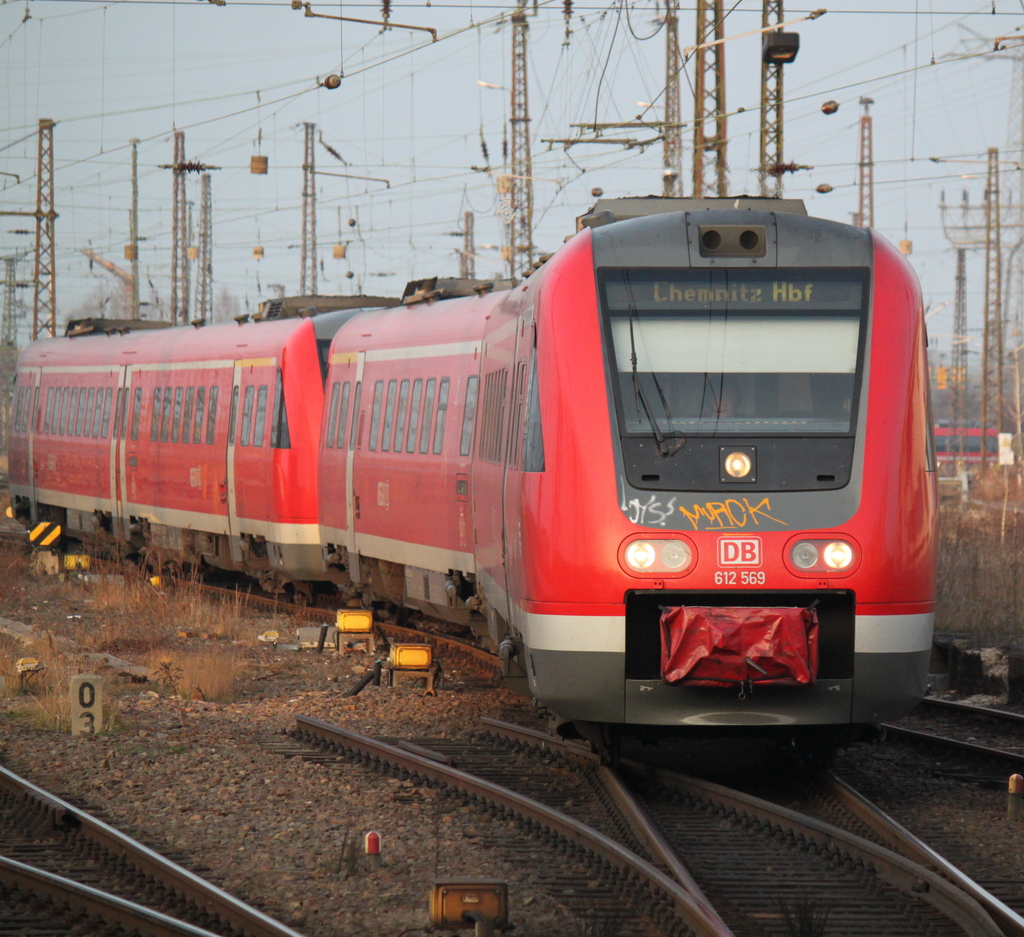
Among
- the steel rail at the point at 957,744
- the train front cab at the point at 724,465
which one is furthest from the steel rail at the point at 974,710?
the train front cab at the point at 724,465

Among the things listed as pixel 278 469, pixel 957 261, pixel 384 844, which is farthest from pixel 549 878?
pixel 957 261

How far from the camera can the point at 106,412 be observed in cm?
2389

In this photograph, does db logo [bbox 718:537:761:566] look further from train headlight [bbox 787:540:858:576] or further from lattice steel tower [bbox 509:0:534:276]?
lattice steel tower [bbox 509:0:534:276]

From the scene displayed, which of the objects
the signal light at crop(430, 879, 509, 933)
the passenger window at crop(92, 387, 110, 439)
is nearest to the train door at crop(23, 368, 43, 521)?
the passenger window at crop(92, 387, 110, 439)

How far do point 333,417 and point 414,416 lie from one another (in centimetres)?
289

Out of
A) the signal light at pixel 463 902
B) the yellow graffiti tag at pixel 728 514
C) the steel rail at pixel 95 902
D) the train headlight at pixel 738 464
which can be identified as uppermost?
the train headlight at pixel 738 464

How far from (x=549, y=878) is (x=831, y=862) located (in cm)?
128

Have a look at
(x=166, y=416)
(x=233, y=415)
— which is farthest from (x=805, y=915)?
(x=166, y=416)

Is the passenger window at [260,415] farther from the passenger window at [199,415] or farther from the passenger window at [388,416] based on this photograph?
the passenger window at [388,416]

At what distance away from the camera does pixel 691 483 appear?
7.73 metres

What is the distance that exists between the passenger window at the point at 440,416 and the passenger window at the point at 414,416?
52cm

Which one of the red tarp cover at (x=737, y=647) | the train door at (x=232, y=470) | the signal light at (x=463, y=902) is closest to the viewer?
the signal light at (x=463, y=902)

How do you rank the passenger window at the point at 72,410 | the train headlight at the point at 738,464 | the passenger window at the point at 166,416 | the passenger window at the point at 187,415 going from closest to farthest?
1. the train headlight at the point at 738,464
2. the passenger window at the point at 187,415
3. the passenger window at the point at 166,416
4. the passenger window at the point at 72,410

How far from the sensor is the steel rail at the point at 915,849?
6.04 metres
